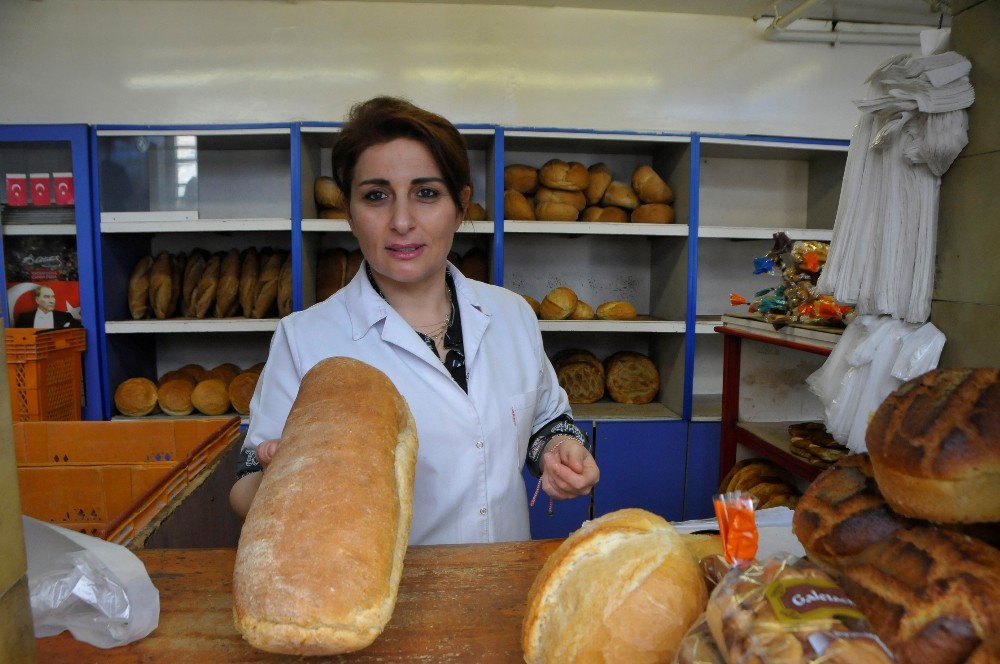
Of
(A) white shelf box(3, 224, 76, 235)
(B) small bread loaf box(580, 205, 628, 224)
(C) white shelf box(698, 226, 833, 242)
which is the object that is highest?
(B) small bread loaf box(580, 205, 628, 224)

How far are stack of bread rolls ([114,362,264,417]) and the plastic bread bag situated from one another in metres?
2.81

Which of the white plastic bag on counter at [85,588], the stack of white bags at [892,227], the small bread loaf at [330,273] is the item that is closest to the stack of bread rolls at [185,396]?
the small bread loaf at [330,273]

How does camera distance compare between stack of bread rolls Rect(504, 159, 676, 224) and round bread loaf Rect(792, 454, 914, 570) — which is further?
stack of bread rolls Rect(504, 159, 676, 224)

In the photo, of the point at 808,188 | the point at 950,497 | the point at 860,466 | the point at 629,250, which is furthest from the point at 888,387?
the point at 808,188

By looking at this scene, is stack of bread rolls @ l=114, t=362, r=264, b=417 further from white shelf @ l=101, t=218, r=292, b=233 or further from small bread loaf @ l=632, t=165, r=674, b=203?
small bread loaf @ l=632, t=165, r=674, b=203

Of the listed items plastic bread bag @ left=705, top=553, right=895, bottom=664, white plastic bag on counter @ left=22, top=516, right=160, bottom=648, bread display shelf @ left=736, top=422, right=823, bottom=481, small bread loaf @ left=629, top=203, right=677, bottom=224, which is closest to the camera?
plastic bread bag @ left=705, top=553, right=895, bottom=664

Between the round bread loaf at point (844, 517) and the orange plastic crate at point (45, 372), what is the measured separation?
2859mm

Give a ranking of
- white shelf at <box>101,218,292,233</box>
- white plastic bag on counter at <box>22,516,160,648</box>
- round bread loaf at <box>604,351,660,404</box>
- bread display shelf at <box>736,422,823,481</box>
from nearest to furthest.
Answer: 1. white plastic bag on counter at <box>22,516,160,648</box>
2. bread display shelf at <box>736,422,823,481</box>
3. white shelf at <box>101,218,292,233</box>
4. round bread loaf at <box>604,351,660,404</box>

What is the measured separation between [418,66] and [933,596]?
3.32 m

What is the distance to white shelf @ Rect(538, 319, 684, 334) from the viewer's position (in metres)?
2.87

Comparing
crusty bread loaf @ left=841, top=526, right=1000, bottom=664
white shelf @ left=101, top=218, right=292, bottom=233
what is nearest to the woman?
crusty bread loaf @ left=841, top=526, right=1000, bottom=664

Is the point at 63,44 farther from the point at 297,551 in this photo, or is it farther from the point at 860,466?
the point at 860,466

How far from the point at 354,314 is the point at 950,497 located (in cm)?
115

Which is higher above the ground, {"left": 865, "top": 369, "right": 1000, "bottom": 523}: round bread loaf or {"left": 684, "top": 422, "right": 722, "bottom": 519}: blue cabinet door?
{"left": 865, "top": 369, "right": 1000, "bottom": 523}: round bread loaf
